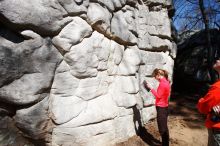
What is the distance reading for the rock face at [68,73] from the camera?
4.59 metres

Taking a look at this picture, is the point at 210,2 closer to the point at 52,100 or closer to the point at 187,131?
the point at 187,131

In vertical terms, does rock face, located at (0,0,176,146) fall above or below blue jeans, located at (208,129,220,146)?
above

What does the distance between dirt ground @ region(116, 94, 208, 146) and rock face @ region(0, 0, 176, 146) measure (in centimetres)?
28

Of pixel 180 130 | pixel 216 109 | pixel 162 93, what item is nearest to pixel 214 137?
pixel 216 109

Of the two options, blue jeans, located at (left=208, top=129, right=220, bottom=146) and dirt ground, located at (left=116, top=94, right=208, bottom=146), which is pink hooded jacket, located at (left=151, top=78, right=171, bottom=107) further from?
blue jeans, located at (left=208, top=129, right=220, bottom=146)

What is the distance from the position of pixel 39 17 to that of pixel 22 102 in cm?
139

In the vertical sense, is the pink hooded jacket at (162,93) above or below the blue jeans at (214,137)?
above

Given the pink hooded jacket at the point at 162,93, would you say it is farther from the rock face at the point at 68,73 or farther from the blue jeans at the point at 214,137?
the blue jeans at the point at 214,137

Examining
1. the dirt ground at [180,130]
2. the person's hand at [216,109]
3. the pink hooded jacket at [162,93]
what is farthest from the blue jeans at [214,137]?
the dirt ground at [180,130]

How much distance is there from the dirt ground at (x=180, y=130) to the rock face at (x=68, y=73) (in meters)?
0.28

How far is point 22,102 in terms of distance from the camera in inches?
183

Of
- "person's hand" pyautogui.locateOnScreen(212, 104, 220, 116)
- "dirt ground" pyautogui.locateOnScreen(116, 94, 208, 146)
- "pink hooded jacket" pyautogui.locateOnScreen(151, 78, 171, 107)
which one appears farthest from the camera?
"dirt ground" pyautogui.locateOnScreen(116, 94, 208, 146)

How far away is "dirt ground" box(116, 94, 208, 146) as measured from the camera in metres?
6.37

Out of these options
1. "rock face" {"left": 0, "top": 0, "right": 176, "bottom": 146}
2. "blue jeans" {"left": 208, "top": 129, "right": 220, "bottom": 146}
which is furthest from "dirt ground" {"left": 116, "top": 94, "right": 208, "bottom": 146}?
"blue jeans" {"left": 208, "top": 129, "right": 220, "bottom": 146}
